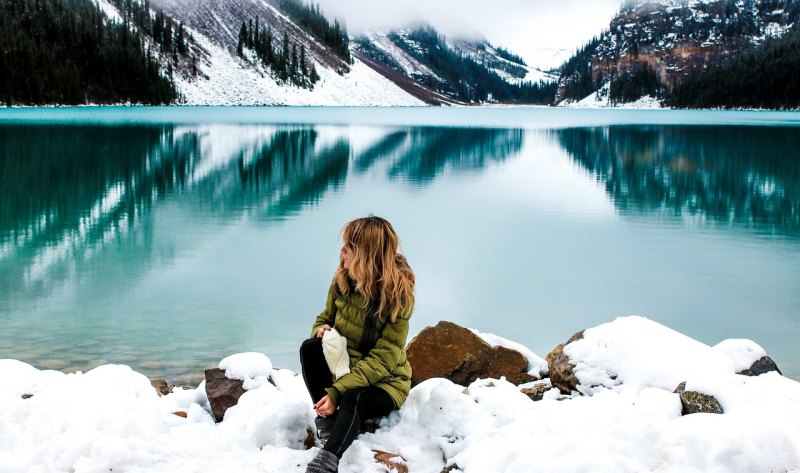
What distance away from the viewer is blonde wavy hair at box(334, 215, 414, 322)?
4859mm

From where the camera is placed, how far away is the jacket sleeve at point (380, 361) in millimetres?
4910

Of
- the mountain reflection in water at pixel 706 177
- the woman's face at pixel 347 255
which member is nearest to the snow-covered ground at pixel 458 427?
the woman's face at pixel 347 255

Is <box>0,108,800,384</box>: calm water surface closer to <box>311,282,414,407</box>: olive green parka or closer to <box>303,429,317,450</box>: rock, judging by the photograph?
<box>303,429,317,450</box>: rock

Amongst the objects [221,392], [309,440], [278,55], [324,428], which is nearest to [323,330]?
[324,428]

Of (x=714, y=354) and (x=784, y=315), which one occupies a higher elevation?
(x=714, y=354)

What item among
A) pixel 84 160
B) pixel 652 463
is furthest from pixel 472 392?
pixel 84 160

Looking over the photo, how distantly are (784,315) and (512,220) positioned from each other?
10828 mm

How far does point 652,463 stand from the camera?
4121mm

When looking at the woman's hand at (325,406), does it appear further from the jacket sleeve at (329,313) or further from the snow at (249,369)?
the snow at (249,369)

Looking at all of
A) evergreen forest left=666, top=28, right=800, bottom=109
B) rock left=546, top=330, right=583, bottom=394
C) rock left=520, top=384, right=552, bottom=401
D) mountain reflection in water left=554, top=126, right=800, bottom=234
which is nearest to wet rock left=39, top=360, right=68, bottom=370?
rock left=520, top=384, right=552, bottom=401

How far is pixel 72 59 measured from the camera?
126125 millimetres

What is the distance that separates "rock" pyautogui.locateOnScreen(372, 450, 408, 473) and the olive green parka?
0.47 m

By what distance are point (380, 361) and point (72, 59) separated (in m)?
139

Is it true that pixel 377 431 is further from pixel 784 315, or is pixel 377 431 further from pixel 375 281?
pixel 784 315
